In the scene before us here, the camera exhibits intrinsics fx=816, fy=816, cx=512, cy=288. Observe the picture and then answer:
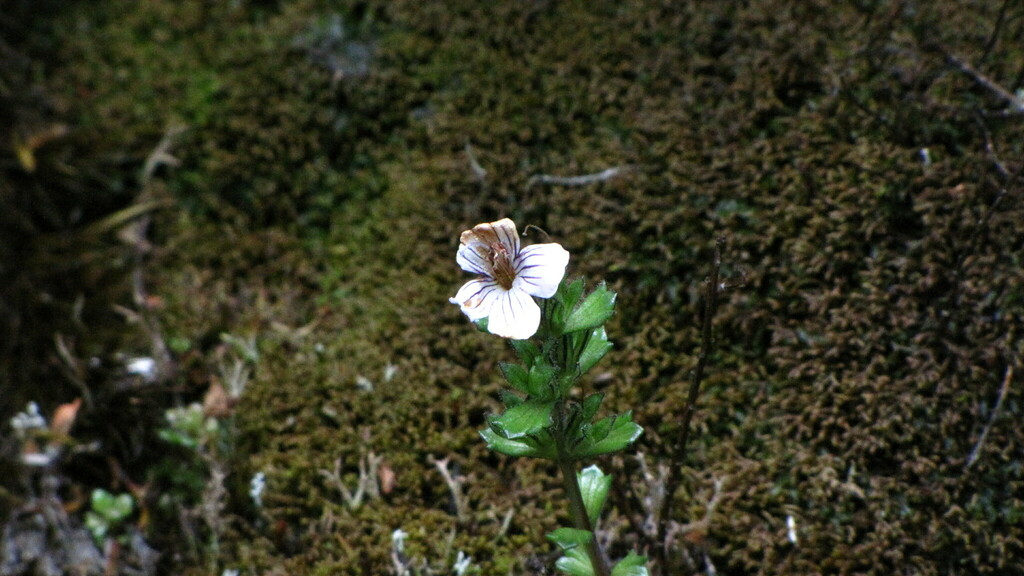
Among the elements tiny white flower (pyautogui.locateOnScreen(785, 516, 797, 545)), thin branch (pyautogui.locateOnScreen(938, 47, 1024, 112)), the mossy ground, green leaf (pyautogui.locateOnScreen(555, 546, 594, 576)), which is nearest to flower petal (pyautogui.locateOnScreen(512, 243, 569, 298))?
green leaf (pyautogui.locateOnScreen(555, 546, 594, 576))

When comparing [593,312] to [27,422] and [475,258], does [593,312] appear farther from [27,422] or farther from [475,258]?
[27,422]

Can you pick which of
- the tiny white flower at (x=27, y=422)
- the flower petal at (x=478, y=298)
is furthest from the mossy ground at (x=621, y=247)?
the flower petal at (x=478, y=298)

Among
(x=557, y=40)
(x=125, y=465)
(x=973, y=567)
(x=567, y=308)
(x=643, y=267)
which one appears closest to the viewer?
(x=567, y=308)

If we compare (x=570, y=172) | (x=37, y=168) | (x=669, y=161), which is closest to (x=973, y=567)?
(x=669, y=161)

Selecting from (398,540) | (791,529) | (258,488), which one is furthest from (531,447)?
(258,488)

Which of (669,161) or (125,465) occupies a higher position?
(669,161)

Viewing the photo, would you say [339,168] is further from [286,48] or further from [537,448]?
[537,448]

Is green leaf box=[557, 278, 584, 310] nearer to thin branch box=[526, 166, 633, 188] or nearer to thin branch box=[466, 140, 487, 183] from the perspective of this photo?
thin branch box=[526, 166, 633, 188]
